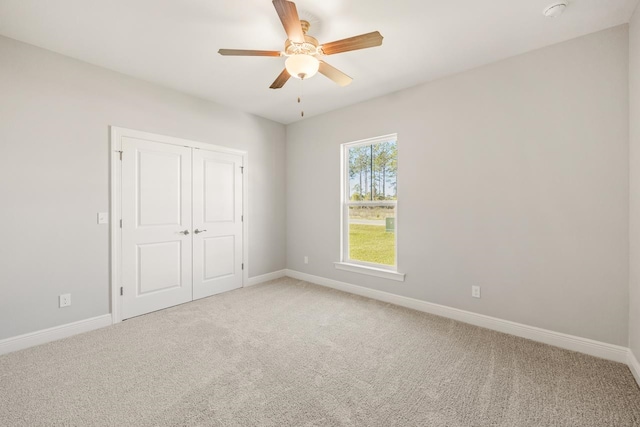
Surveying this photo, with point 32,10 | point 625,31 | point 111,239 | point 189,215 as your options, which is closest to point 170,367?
point 111,239

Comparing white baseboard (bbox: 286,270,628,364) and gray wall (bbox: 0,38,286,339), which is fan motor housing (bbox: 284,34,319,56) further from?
white baseboard (bbox: 286,270,628,364)

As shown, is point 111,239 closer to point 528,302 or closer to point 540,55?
point 528,302

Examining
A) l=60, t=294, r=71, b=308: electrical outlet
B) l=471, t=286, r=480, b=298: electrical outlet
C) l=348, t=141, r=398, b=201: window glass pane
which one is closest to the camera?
l=60, t=294, r=71, b=308: electrical outlet

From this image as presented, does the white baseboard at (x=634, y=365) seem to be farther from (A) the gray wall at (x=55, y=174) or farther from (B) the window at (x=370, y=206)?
(A) the gray wall at (x=55, y=174)

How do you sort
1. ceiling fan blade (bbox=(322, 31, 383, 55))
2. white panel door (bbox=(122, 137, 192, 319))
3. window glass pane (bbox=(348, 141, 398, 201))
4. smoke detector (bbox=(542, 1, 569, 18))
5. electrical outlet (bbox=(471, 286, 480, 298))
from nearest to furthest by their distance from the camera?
ceiling fan blade (bbox=(322, 31, 383, 55)) < smoke detector (bbox=(542, 1, 569, 18)) < electrical outlet (bbox=(471, 286, 480, 298)) < white panel door (bbox=(122, 137, 192, 319)) < window glass pane (bbox=(348, 141, 398, 201))

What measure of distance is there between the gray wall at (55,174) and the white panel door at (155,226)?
205 millimetres

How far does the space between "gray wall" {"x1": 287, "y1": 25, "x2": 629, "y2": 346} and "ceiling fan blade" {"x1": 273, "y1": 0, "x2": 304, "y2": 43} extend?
1922mm

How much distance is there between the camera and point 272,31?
2260 millimetres

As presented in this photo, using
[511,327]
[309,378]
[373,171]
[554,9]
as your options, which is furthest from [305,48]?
[511,327]

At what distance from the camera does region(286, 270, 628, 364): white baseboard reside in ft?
7.19

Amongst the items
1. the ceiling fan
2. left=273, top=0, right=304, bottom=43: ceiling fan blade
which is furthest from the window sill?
left=273, top=0, right=304, bottom=43: ceiling fan blade

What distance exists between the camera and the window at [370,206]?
3.60 metres

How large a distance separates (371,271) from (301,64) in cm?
268

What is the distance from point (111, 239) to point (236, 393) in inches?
87.9
